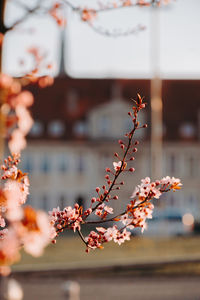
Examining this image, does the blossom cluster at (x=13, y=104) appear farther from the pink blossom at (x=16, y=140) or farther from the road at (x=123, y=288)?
the road at (x=123, y=288)

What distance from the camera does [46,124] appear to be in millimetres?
39500

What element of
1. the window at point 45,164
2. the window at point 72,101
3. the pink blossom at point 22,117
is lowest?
the pink blossom at point 22,117

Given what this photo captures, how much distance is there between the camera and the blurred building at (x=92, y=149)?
39125mm

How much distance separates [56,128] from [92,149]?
125 inches

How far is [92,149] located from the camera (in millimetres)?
39469

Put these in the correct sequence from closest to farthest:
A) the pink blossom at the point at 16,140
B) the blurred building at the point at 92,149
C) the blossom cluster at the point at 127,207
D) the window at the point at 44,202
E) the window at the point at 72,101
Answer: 1. the blossom cluster at the point at 127,207
2. the pink blossom at the point at 16,140
3. the blurred building at the point at 92,149
4. the window at the point at 44,202
5. the window at the point at 72,101

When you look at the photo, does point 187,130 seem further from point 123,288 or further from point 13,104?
point 13,104

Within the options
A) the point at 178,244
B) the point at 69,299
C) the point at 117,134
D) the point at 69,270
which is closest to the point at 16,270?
the point at 69,270

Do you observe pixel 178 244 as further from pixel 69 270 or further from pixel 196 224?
pixel 69 270

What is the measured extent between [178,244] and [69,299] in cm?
1379

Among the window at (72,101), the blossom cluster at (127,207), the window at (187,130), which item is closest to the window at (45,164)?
the window at (72,101)

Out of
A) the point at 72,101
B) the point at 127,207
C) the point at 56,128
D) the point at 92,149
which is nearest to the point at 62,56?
the point at 72,101

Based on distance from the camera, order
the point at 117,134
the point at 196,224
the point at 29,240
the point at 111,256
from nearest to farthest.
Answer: the point at 29,240 < the point at 111,256 < the point at 196,224 < the point at 117,134

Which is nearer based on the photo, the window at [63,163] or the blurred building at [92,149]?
the blurred building at [92,149]
